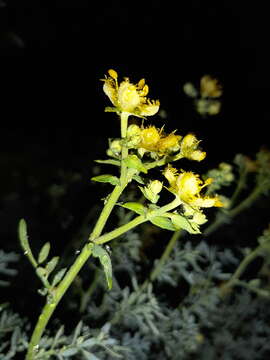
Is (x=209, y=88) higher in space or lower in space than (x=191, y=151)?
higher

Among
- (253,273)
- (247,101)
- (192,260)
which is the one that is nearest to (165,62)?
(247,101)

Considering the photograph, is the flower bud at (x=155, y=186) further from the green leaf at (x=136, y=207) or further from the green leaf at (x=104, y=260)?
the green leaf at (x=104, y=260)

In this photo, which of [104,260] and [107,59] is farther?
[107,59]

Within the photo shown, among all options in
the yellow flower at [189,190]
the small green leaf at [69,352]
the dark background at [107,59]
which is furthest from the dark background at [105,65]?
the yellow flower at [189,190]

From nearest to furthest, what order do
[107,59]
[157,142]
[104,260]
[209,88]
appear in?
[104,260] → [157,142] → [209,88] → [107,59]

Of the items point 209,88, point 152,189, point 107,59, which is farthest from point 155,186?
point 107,59

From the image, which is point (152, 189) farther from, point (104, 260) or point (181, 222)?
point (104, 260)

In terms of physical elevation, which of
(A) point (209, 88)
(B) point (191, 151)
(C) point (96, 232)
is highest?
(A) point (209, 88)

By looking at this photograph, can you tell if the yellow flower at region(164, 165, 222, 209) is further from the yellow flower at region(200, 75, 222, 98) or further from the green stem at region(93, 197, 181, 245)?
the yellow flower at region(200, 75, 222, 98)
